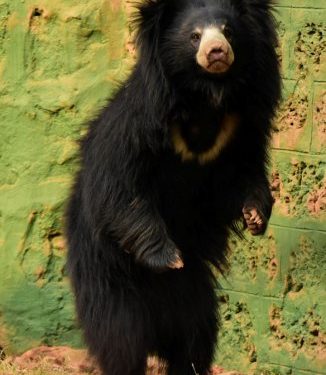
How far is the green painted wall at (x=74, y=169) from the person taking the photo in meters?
7.40

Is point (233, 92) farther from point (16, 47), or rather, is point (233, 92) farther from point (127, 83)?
point (16, 47)

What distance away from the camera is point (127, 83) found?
6.58m

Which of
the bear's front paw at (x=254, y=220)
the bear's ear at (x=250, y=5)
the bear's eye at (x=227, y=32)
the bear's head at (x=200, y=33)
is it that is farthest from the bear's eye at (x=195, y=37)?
the bear's front paw at (x=254, y=220)

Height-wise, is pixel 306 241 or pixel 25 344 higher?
pixel 306 241

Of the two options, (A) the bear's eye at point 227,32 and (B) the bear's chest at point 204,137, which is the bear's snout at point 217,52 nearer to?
(A) the bear's eye at point 227,32

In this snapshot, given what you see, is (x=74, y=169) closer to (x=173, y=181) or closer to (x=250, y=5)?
(x=173, y=181)

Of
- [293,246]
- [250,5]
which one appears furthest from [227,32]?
[293,246]

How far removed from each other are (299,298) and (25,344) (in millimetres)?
1873

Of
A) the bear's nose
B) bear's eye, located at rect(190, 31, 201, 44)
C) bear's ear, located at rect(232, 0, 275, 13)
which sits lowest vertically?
the bear's nose

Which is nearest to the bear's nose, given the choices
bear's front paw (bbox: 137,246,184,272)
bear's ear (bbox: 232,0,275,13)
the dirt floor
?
bear's ear (bbox: 232,0,275,13)

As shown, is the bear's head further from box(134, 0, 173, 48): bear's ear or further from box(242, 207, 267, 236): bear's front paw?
box(242, 207, 267, 236): bear's front paw

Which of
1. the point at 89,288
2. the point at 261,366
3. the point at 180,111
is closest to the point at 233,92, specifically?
the point at 180,111

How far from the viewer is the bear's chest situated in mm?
6527

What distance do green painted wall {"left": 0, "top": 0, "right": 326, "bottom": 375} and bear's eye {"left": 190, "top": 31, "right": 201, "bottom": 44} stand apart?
1270 mm
